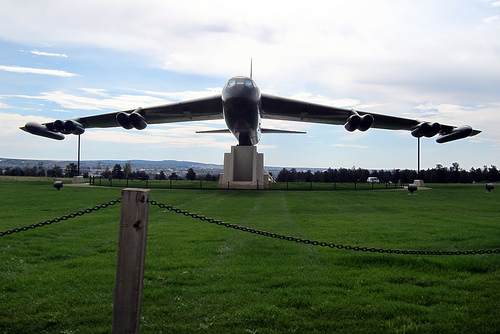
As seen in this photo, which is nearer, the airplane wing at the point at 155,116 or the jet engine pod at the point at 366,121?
the jet engine pod at the point at 366,121

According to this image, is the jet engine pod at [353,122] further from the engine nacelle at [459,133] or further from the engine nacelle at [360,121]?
the engine nacelle at [459,133]

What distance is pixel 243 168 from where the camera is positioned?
99.1 ft

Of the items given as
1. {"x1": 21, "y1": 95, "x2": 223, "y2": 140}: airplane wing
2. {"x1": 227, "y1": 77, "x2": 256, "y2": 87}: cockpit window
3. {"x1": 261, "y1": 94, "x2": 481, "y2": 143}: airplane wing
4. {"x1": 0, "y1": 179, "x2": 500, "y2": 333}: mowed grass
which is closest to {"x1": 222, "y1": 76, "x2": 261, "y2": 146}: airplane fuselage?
{"x1": 227, "y1": 77, "x2": 256, "y2": 87}: cockpit window

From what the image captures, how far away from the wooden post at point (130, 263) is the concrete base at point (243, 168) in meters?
25.6

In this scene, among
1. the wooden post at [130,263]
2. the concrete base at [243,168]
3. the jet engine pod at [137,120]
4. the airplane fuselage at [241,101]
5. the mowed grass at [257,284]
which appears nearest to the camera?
the wooden post at [130,263]

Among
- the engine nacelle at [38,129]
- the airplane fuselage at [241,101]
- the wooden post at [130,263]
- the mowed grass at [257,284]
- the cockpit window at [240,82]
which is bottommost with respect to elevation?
the mowed grass at [257,284]

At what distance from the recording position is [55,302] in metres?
4.24

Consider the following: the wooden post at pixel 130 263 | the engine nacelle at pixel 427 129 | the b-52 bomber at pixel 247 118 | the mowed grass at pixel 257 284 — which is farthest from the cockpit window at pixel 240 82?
the wooden post at pixel 130 263

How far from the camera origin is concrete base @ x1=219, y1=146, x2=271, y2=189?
29.2m

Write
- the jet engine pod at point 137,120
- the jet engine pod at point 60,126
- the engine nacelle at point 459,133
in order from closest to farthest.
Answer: the jet engine pod at point 137,120
the jet engine pod at point 60,126
the engine nacelle at point 459,133

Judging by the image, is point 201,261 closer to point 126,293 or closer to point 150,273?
point 150,273

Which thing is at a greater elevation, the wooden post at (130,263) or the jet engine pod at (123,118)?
the jet engine pod at (123,118)

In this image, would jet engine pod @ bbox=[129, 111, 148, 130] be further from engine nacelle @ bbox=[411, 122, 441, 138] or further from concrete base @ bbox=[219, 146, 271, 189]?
engine nacelle @ bbox=[411, 122, 441, 138]

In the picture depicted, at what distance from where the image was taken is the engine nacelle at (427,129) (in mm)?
27366
